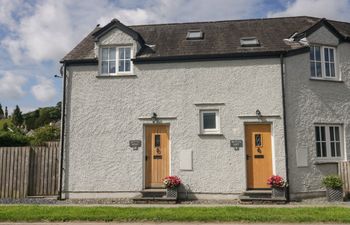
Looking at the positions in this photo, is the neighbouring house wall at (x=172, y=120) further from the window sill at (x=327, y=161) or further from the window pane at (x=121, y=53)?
the window sill at (x=327, y=161)

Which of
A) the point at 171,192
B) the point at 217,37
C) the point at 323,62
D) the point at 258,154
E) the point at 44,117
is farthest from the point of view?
the point at 44,117

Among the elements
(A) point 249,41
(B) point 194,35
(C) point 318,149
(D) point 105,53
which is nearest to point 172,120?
(D) point 105,53

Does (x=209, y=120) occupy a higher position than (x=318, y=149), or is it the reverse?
(x=209, y=120)

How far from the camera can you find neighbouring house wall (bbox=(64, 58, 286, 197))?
42.1 ft

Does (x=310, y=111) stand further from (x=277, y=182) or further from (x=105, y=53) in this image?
(x=105, y=53)

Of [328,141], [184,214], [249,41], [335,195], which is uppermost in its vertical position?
[249,41]

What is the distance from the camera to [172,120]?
43.4ft

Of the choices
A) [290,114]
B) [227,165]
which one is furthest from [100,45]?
[290,114]

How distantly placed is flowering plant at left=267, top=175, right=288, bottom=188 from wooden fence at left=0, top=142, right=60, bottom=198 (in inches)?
312

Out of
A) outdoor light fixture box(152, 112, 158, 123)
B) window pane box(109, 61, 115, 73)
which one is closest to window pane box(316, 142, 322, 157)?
outdoor light fixture box(152, 112, 158, 123)

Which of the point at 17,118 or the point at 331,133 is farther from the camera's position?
the point at 17,118

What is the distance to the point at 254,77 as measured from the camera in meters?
13.2

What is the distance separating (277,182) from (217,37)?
636 cm

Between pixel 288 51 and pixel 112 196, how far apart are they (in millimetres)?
8419
